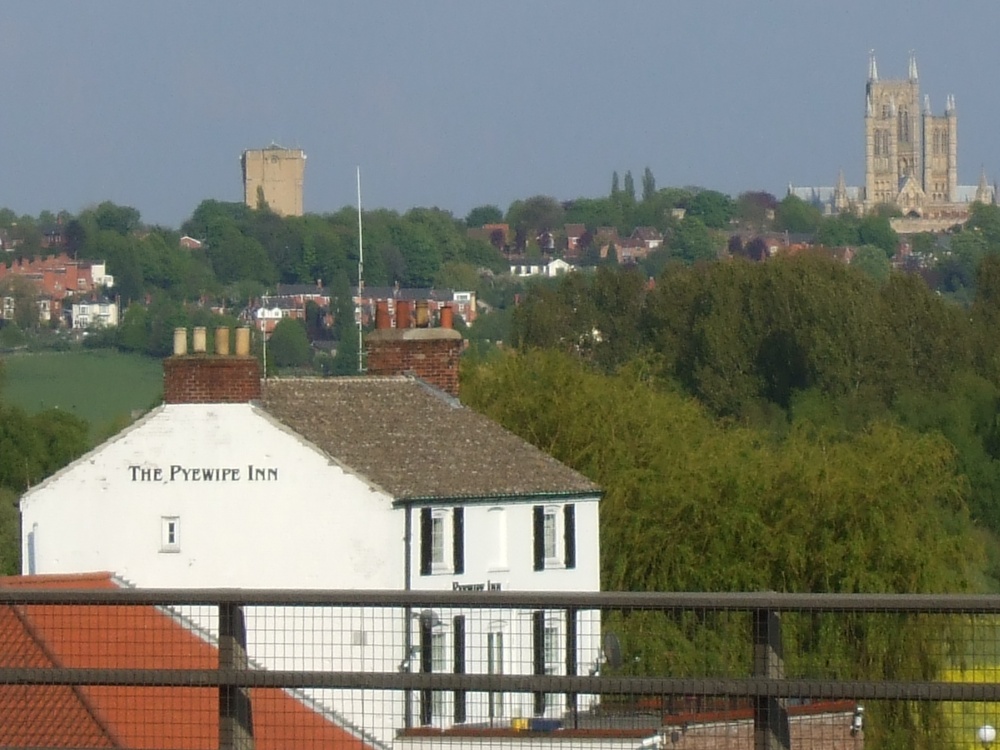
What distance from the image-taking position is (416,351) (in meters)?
39.5

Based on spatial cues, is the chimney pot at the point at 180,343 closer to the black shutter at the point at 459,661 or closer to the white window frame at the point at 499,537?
the white window frame at the point at 499,537

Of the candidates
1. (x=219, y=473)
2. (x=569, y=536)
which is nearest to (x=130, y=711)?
(x=219, y=473)

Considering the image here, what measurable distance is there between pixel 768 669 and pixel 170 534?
26.2m

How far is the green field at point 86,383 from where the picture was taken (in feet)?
356

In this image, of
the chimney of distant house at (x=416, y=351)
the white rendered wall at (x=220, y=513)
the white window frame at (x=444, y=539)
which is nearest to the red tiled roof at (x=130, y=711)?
the white rendered wall at (x=220, y=513)

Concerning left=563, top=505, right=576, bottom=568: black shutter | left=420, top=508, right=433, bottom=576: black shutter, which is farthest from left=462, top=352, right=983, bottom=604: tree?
left=420, top=508, right=433, bottom=576: black shutter

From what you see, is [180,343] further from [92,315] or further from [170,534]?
[92,315]

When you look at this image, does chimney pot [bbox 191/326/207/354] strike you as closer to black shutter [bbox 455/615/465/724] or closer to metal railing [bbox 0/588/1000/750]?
metal railing [bbox 0/588/1000/750]

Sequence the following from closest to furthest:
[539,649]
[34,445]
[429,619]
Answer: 1. [539,649]
2. [429,619]
3. [34,445]

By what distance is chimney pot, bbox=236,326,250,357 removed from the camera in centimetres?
3372

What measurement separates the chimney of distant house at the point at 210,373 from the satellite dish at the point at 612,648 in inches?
839

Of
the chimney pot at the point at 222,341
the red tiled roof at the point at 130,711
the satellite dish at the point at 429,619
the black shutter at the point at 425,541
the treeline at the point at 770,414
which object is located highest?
the satellite dish at the point at 429,619

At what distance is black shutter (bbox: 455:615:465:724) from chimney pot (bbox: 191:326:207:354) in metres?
22.7

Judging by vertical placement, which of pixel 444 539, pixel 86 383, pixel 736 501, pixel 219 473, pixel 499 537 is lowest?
Result: pixel 86 383
